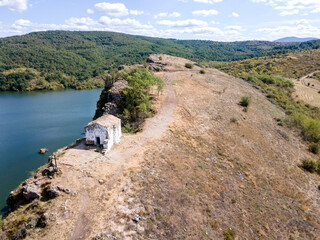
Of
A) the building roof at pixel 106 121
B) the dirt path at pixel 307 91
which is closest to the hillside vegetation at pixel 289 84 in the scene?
the dirt path at pixel 307 91

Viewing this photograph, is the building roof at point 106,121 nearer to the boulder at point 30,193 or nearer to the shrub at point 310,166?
the boulder at point 30,193

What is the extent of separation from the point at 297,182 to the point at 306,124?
61.4ft

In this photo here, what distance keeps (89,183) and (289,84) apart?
→ 285 ft

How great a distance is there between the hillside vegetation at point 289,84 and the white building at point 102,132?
39.0 m

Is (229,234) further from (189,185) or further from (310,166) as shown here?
(310,166)

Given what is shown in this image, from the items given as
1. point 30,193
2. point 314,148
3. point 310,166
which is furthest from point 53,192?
point 314,148

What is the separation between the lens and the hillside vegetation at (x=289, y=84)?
42.5 m

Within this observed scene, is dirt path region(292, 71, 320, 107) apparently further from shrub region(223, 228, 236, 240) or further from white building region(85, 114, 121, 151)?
white building region(85, 114, 121, 151)

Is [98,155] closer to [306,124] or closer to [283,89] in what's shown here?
[306,124]

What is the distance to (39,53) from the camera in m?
144

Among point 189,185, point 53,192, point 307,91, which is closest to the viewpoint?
point 53,192

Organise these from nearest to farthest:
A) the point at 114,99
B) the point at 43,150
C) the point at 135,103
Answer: the point at 135,103, the point at 114,99, the point at 43,150

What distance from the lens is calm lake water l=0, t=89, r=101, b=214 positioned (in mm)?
38844

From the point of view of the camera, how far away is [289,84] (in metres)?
80.5
